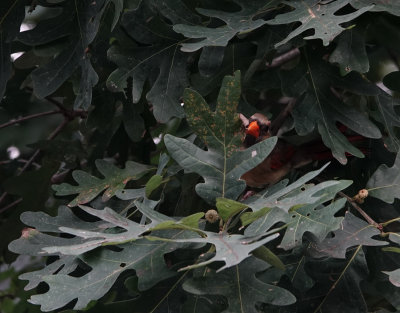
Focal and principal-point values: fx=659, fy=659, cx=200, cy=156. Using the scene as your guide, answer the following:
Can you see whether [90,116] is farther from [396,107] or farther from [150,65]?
[396,107]

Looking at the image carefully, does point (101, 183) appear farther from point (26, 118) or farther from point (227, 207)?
point (26, 118)

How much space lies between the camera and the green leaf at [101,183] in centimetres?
126

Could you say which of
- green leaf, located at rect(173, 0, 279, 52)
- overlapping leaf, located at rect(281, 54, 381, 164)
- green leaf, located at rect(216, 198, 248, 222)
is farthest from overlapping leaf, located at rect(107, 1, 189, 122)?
green leaf, located at rect(216, 198, 248, 222)

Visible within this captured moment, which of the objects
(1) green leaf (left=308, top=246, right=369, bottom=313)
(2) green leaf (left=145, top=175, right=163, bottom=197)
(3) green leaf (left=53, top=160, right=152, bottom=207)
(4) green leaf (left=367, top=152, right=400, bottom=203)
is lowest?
(1) green leaf (left=308, top=246, right=369, bottom=313)

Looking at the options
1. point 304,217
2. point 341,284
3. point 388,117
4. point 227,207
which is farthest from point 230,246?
point 388,117

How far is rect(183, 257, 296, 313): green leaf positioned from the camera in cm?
99

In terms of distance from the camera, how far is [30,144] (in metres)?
1.76

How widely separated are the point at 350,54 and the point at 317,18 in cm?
12

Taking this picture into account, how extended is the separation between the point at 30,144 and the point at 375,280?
96cm

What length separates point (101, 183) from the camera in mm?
1285

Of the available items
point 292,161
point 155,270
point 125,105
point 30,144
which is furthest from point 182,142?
point 30,144

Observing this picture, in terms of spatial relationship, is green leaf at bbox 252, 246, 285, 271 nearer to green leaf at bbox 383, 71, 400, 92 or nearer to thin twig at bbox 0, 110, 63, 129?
green leaf at bbox 383, 71, 400, 92

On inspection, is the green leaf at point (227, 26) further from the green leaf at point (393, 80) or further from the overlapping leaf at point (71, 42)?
the green leaf at point (393, 80)

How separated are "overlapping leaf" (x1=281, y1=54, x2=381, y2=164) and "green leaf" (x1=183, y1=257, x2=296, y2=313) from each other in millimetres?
302
